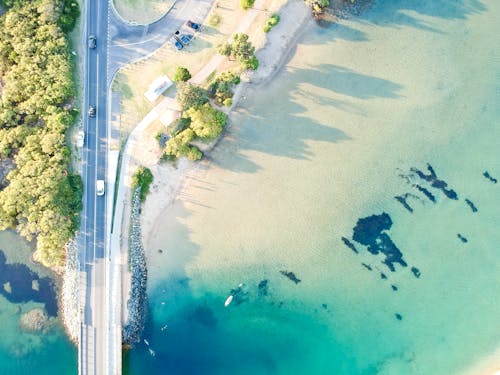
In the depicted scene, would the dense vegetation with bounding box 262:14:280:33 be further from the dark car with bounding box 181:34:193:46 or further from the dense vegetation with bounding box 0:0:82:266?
the dense vegetation with bounding box 0:0:82:266

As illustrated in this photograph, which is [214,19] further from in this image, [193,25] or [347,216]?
[347,216]

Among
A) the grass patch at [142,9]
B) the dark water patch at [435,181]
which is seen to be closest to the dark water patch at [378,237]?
the dark water patch at [435,181]

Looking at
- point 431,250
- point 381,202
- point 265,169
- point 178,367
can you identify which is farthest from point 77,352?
point 431,250

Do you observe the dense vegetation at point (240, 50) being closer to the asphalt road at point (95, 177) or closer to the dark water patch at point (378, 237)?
the asphalt road at point (95, 177)

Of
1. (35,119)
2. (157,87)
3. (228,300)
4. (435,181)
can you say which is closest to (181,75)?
(157,87)

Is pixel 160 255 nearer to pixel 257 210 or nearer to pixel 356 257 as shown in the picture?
pixel 257 210

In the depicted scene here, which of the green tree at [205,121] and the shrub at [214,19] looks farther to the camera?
the shrub at [214,19]

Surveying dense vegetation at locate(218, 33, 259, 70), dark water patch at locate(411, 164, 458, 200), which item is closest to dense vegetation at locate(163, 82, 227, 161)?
dense vegetation at locate(218, 33, 259, 70)
